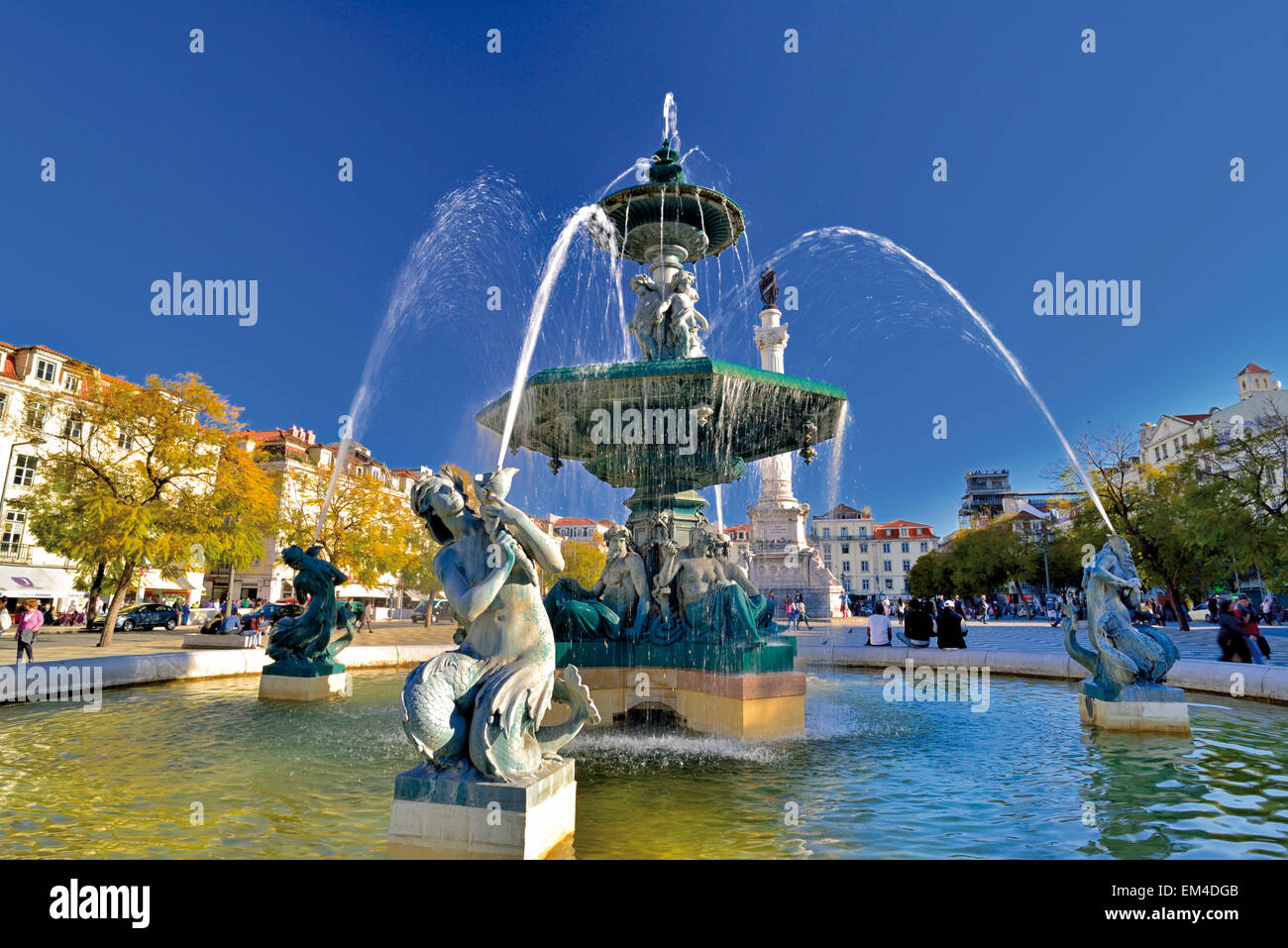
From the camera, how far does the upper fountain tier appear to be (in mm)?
10234

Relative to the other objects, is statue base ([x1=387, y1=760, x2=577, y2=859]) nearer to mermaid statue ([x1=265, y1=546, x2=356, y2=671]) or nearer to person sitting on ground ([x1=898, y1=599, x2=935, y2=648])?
mermaid statue ([x1=265, y1=546, x2=356, y2=671])

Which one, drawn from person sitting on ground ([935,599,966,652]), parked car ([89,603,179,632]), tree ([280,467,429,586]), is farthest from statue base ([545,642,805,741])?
parked car ([89,603,179,632])

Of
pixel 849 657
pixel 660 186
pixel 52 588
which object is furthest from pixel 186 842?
pixel 52 588

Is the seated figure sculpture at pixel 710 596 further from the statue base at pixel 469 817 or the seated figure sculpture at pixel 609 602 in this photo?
the statue base at pixel 469 817

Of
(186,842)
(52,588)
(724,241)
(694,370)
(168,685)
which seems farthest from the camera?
(52,588)

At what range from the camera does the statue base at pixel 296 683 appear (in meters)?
9.52

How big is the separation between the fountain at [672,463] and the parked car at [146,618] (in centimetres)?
3129

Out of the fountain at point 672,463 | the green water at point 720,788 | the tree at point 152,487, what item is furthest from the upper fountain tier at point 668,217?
Answer: the tree at point 152,487
